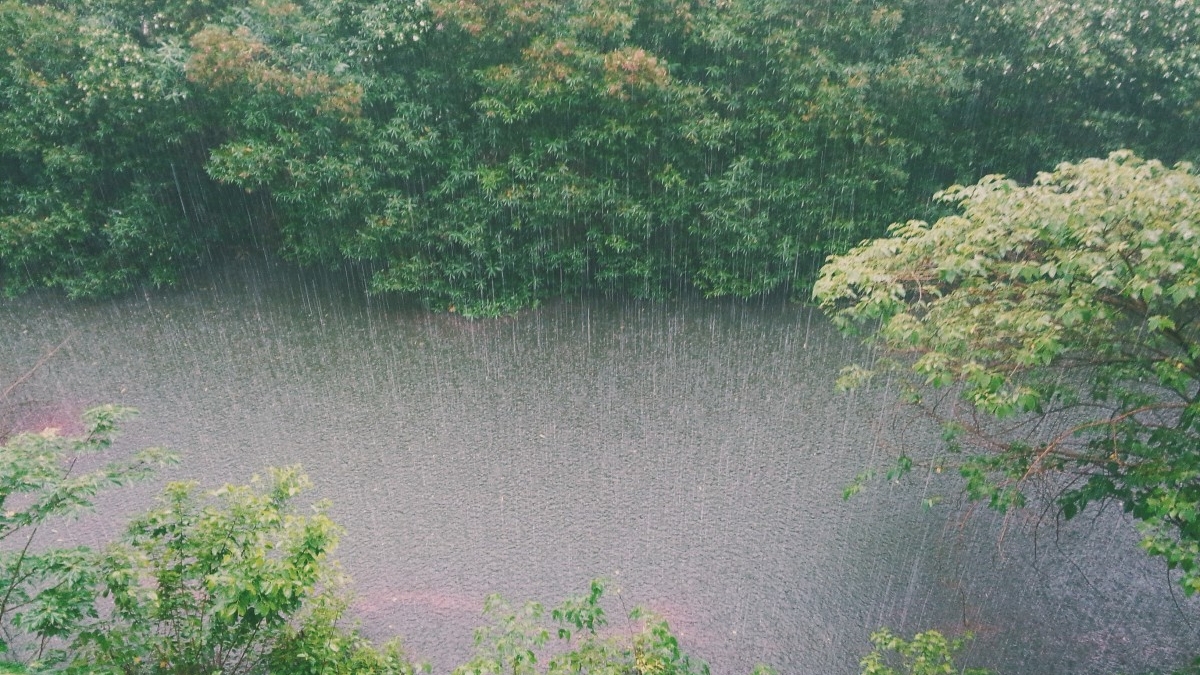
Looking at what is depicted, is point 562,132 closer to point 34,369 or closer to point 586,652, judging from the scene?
point 34,369

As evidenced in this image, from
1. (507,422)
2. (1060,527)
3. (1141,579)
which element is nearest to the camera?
(1141,579)

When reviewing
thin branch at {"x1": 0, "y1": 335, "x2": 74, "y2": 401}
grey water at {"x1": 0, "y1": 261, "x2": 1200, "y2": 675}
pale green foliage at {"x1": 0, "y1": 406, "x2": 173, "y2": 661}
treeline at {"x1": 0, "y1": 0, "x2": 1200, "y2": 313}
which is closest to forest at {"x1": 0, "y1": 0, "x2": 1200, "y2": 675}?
treeline at {"x1": 0, "y1": 0, "x2": 1200, "y2": 313}

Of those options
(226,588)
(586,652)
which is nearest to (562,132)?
(586,652)

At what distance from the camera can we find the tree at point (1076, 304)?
151 inches

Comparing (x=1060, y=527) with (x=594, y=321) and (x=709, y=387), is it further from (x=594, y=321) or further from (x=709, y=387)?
(x=594, y=321)

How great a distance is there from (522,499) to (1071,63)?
8.95 m

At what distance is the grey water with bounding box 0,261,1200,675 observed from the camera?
19.7 feet

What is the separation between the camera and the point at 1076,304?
391 cm

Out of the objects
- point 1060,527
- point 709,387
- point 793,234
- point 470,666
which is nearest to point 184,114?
point 709,387

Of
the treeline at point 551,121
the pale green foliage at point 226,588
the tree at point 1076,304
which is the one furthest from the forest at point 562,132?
the pale green foliage at point 226,588

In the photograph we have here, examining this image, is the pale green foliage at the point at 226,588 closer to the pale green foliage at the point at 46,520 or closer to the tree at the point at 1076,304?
the pale green foliage at the point at 46,520

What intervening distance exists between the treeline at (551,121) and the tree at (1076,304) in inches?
210

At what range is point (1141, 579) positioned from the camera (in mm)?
6188

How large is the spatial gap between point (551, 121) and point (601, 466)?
4.92 m
